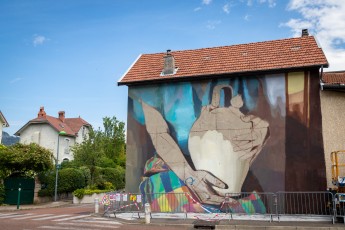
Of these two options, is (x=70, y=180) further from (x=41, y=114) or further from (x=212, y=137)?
(x=41, y=114)

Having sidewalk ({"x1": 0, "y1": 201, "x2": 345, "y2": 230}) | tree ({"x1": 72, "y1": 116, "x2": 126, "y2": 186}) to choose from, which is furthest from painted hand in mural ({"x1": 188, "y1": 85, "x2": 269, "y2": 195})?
tree ({"x1": 72, "y1": 116, "x2": 126, "y2": 186})

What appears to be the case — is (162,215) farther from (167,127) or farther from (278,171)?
(278,171)

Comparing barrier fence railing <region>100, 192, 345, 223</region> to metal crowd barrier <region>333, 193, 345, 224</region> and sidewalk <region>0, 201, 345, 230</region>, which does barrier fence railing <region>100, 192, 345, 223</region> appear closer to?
metal crowd barrier <region>333, 193, 345, 224</region>

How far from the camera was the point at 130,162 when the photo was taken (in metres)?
17.7

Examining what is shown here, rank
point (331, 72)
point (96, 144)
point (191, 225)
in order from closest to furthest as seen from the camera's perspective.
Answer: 1. point (191, 225)
2. point (331, 72)
3. point (96, 144)

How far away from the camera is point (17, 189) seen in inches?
912

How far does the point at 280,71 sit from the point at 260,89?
1233mm

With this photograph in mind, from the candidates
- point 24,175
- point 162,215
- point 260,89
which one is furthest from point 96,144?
point 260,89

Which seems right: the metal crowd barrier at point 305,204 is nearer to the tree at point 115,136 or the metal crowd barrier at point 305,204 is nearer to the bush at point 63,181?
the bush at point 63,181

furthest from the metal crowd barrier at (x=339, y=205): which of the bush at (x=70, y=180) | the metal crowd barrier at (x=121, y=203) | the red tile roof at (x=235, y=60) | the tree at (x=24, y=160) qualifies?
the bush at (x=70, y=180)

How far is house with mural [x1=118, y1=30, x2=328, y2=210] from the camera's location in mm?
15328

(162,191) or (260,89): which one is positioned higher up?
(260,89)

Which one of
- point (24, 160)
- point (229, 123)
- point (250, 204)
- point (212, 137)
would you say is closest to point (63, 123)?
point (24, 160)

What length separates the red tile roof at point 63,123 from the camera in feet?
147
